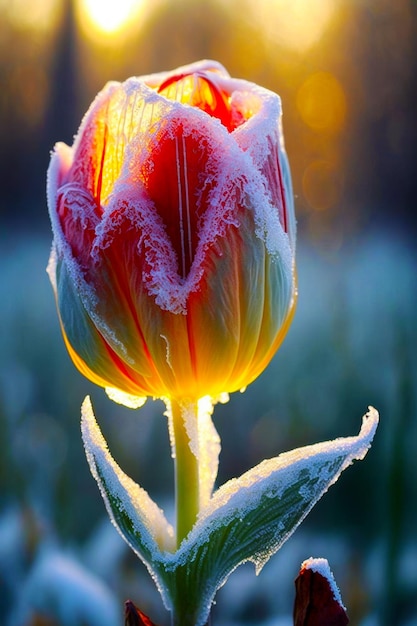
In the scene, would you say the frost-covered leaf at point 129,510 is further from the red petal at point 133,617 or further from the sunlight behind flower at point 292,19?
the sunlight behind flower at point 292,19

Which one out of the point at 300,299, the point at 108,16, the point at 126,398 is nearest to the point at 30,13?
the point at 108,16

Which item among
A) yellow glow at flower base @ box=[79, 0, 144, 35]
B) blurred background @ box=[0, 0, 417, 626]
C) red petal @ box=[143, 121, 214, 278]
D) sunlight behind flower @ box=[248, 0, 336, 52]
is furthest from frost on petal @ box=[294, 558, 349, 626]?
sunlight behind flower @ box=[248, 0, 336, 52]

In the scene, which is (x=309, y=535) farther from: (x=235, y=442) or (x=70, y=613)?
(x=70, y=613)

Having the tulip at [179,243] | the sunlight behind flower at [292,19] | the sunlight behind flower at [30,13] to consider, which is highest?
the sunlight behind flower at [30,13]

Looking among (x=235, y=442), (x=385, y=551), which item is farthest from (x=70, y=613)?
(x=385, y=551)

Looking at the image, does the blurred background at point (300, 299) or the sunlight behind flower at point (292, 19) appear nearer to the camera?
the blurred background at point (300, 299)

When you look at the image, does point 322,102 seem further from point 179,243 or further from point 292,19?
point 179,243

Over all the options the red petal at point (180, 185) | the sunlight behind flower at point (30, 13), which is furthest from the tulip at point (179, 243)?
the sunlight behind flower at point (30, 13)
